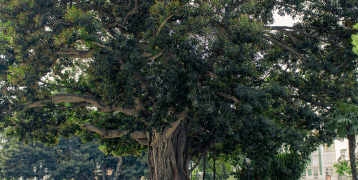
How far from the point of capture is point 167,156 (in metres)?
10.9

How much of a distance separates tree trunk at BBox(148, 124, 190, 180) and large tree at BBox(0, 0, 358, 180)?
41 mm

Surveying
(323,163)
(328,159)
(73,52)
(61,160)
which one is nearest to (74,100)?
(73,52)

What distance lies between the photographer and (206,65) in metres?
8.05

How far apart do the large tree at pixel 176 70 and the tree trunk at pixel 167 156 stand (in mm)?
41

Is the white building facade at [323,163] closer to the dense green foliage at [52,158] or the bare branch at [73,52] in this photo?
the dense green foliage at [52,158]

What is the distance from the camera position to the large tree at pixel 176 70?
8.03m

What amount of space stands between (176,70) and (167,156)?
4.37m

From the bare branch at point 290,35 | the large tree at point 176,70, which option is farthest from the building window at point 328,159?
the bare branch at point 290,35

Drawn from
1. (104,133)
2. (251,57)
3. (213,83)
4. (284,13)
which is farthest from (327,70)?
(104,133)

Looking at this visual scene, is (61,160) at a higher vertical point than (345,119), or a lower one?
lower

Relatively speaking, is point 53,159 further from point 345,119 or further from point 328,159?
point 328,159

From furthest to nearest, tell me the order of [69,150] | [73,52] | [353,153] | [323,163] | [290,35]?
1. [323,163]
2. [69,150]
3. [353,153]
4. [290,35]
5. [73,52]

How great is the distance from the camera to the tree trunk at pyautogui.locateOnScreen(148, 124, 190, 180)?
1083 cm

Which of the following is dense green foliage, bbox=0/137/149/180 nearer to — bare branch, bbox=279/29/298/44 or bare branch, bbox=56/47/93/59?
bare branch, bbox=56/47/93/59
